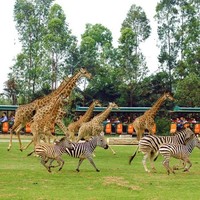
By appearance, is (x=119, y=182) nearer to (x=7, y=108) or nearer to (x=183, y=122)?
(x=183, y=122)

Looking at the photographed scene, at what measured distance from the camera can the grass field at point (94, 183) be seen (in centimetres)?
1228

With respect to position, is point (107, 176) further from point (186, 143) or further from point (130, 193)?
point (186, 143)

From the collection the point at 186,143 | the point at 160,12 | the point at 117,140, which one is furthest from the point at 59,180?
the point at 160,12

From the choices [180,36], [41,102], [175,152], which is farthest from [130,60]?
[175,152]

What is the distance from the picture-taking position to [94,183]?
545 inches

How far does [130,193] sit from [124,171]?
3.84m

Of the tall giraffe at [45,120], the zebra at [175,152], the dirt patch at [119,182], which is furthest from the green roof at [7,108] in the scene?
the dirt patch at [119,182]

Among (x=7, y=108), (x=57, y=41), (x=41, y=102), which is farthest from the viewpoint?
(x=57, y=41)

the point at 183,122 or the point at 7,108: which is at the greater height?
the point at 7,108

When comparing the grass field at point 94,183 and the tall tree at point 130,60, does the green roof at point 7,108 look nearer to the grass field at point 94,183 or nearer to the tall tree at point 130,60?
the tall tree at point 130,60

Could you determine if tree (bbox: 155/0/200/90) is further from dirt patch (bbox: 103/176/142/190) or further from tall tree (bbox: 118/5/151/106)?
dirt patch (bbox: 103/176/142/190)

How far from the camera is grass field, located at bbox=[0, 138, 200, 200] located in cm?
1228

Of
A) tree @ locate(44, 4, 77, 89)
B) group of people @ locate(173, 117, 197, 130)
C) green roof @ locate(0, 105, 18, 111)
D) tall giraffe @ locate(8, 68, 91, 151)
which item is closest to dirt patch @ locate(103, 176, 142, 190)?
tall giraffe @ locate(8, 68, 91, 151)

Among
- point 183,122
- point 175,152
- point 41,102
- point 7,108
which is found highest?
point 7,108
